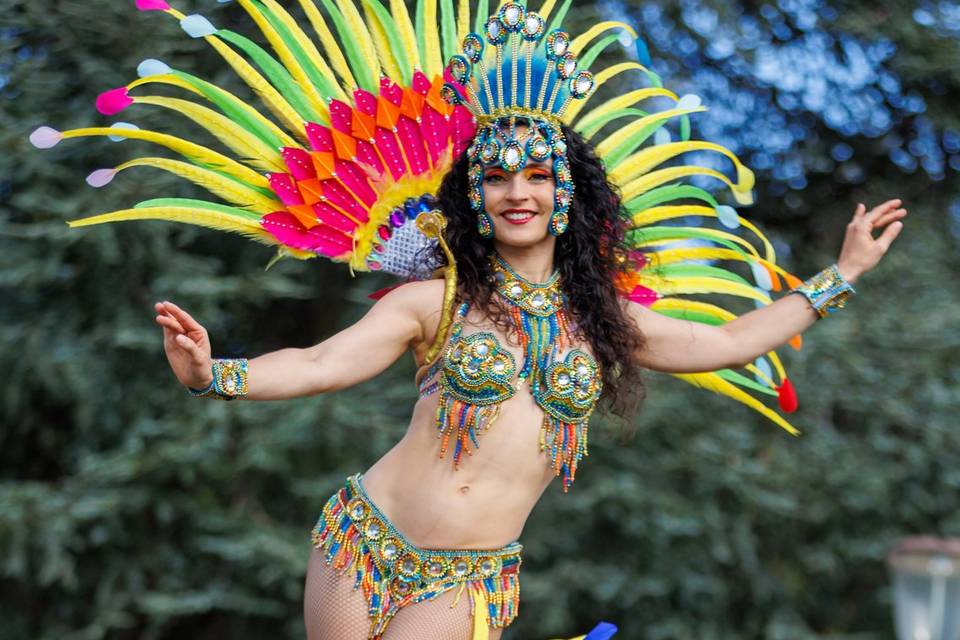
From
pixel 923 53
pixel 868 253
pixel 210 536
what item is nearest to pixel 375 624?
pixel 868 253

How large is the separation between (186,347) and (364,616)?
85cm

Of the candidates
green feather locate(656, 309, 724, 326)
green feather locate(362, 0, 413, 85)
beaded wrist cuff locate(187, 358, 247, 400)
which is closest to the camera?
beaded wrist cuff locate(187, 358, 247, 400)

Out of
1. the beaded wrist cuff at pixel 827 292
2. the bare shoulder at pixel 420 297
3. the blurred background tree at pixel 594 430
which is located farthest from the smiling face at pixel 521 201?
the blurred background tree at pixel 594 430

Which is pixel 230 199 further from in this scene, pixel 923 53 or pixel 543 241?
pixel 923 53

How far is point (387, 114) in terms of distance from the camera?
3623 mm

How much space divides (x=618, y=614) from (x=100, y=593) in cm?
289

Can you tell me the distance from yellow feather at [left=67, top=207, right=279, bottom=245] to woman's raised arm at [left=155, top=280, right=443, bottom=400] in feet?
1.28

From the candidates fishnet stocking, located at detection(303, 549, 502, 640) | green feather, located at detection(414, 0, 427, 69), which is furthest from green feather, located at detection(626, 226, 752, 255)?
fishnet stocking, located at detection(303, 549, 502, 640)

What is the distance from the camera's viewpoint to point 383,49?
3.72m

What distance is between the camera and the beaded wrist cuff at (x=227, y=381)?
2.89 meters

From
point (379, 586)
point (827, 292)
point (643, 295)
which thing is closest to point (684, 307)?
point (643, 295)

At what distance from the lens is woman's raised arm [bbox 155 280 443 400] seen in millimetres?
2836

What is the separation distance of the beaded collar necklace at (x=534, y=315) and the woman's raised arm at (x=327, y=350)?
18 centimetres

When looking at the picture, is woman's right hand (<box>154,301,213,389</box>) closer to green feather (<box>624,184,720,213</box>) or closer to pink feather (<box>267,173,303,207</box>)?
pink feather (<box>267,173,303,207</box>)
